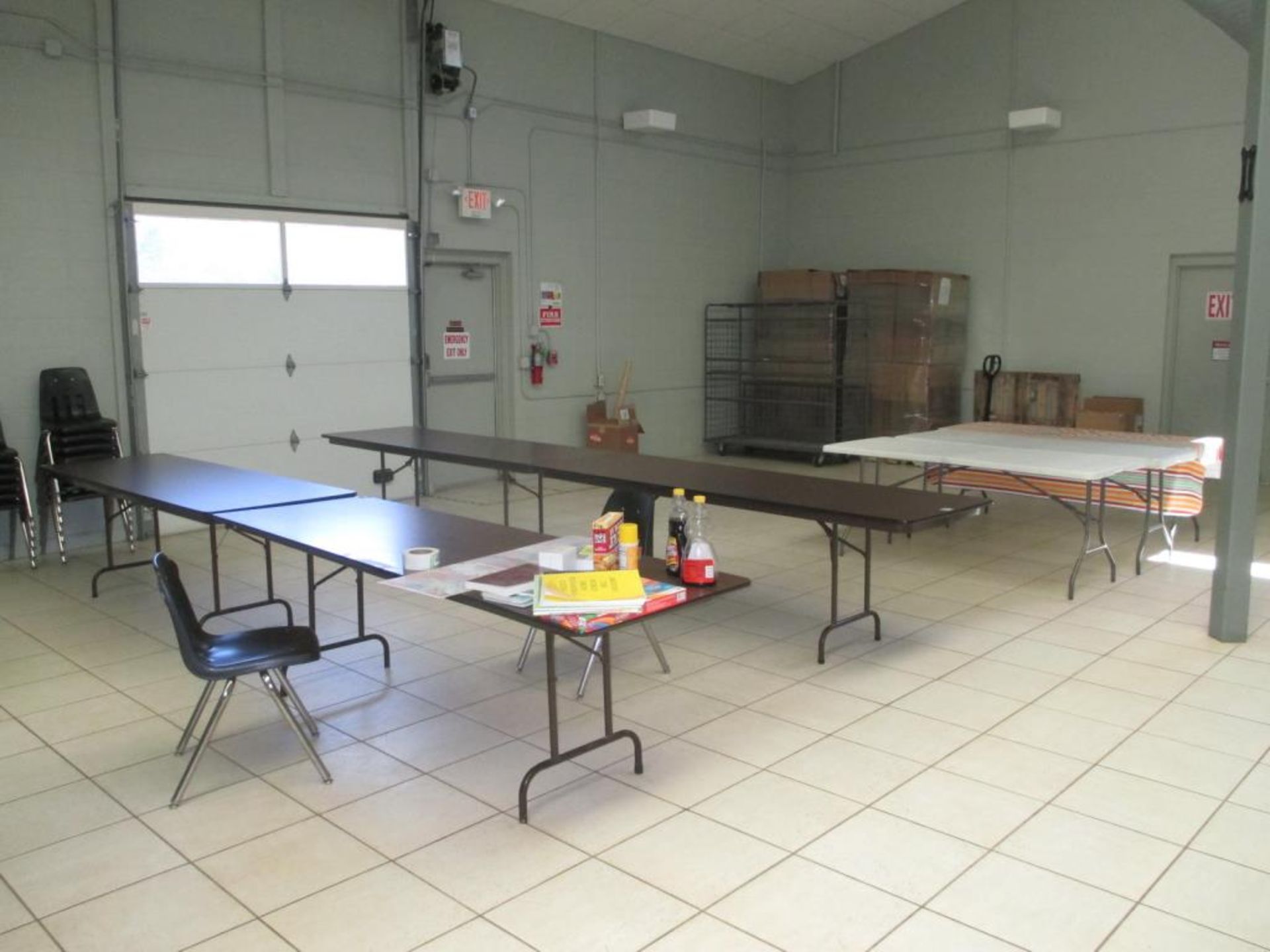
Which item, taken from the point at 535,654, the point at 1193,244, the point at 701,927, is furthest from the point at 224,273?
the point at 1193,244

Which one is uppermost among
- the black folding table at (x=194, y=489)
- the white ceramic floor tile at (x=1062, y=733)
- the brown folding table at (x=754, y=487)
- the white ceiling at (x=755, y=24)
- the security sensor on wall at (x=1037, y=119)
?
the white ceiling at (x=755, y=24)

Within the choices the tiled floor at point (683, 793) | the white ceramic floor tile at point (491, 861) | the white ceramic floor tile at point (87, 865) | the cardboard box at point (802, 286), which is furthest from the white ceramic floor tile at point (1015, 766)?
the cardboard box at point (802, 286)

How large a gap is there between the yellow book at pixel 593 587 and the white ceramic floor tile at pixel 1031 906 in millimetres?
1127

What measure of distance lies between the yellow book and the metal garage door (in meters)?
4.92

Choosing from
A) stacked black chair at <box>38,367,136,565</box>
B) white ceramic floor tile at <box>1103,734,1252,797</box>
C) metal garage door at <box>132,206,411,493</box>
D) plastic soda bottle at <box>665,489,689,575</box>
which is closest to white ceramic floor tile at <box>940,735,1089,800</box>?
white ceramic floor tile at <box>1103,734,1252,797</box>

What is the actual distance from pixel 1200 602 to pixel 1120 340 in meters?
4.59

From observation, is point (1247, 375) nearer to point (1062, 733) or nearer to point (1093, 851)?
point (1062, 733)

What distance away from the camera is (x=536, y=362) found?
920 centimetres

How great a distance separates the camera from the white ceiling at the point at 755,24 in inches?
354

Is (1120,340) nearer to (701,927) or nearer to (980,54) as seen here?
(980,54)

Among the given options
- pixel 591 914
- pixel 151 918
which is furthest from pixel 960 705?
pixel 151 918

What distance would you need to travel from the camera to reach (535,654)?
4.61m

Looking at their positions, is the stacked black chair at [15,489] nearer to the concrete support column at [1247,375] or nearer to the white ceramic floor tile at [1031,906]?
the white ceramic floor tile at [1031,906]

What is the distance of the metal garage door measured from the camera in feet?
22.6
